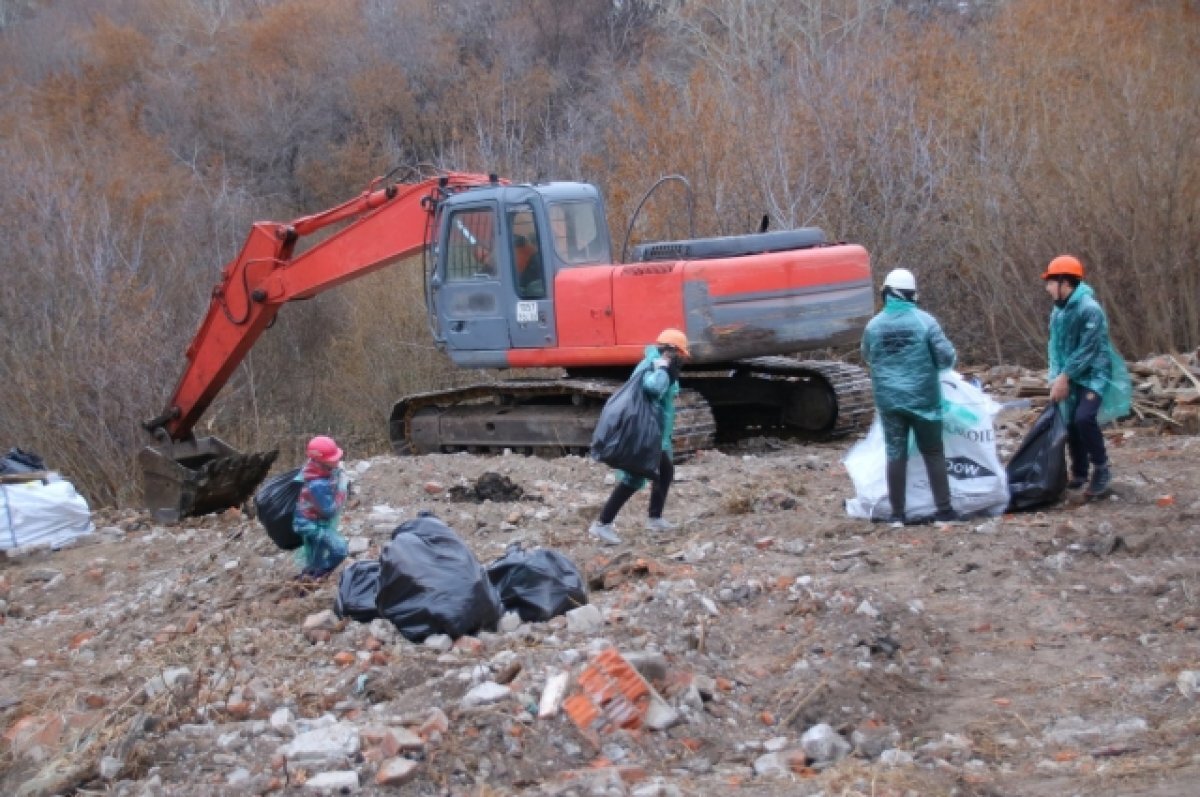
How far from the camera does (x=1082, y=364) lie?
844 cm

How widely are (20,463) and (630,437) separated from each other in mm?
6811

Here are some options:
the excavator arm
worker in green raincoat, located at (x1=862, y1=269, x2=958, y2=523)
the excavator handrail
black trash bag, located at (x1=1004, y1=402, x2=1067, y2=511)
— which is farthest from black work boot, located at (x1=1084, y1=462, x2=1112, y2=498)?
the excavator arm

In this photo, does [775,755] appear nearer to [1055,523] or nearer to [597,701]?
[597,701]

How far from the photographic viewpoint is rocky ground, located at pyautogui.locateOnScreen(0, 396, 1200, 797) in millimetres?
5105

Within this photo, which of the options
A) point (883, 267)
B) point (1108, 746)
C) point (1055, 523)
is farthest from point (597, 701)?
point (883, 267)

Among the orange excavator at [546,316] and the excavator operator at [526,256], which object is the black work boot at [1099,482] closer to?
the orange excavator at [546,316]

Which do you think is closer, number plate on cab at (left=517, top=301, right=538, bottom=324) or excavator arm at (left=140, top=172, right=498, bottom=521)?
number plate on cab at (left=517, top=301, right=538, bottom=324)

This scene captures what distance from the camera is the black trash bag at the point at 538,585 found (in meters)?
6.95

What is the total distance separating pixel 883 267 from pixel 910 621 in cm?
1145

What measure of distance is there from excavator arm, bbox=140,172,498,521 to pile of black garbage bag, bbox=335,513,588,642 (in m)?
5.53

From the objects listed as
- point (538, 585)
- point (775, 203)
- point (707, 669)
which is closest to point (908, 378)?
point (538, 585)

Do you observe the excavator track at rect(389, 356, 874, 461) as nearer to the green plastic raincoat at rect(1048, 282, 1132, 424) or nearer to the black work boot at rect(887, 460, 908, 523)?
the black work boot at rect(887, 460, 908, 523)

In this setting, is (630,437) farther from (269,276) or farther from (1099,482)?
(269,276)

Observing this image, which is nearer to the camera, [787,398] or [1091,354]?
[1091,354]
